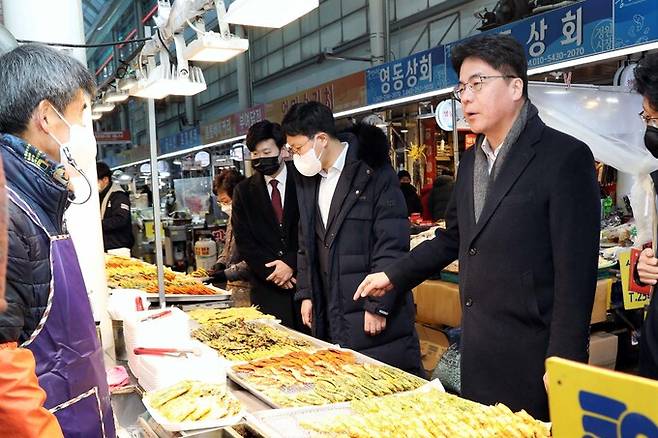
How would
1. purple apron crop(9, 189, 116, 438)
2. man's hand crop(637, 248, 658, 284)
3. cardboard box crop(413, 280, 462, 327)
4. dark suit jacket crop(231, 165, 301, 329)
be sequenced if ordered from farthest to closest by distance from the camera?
cardboard box crop(413, 280, 462, 327), dark suit jacket crop(231, 165, 301, 329), man's hand crop(637, 248, 658, 284), purple apron crop(9, 189, 116, 438)

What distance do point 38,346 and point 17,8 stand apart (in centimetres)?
245

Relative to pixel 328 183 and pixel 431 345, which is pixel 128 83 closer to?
pixel 328 183

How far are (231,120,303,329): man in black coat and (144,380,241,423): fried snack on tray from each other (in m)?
1.71

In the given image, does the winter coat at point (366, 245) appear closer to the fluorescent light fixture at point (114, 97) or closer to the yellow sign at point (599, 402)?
the yellow sign at point (599, 402)

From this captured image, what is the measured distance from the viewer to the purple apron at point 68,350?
142 centimetres

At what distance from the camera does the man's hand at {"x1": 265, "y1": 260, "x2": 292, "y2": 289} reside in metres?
3.56

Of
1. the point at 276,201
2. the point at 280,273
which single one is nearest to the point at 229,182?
the point at 276,201

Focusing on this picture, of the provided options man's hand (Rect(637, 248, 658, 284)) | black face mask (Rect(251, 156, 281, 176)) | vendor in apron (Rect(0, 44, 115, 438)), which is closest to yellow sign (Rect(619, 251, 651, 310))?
man's hand (Rect(637, 248, 658, 284))

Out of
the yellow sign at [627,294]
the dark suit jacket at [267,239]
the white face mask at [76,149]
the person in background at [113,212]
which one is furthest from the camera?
the person in background at [113,212]

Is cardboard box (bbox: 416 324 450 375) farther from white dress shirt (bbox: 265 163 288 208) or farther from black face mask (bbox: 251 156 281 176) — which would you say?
black face mask (bbox: 251 156 281 176)

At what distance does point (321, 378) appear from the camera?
2076mm

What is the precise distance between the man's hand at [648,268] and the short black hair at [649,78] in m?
0.53

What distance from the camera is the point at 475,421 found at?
155cm

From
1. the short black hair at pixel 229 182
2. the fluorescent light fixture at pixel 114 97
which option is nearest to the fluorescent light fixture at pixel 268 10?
the short black hair at pixel 229 182
